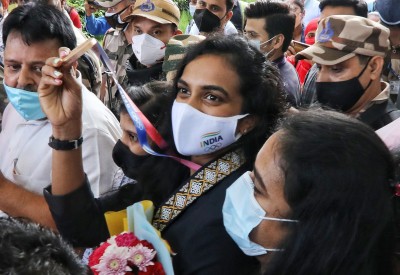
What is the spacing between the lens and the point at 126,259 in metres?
1.61

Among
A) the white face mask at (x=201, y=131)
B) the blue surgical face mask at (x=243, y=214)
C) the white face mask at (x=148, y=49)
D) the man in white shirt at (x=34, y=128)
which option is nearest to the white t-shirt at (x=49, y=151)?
the man in white shirt at (x=34, y=128)

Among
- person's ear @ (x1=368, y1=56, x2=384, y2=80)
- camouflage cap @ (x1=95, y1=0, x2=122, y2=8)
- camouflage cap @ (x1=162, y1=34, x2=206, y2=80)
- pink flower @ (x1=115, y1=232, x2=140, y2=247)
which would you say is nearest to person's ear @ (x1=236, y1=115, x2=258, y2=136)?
pink flower @ (x1=115, y1=232, x2=140, y2=247)

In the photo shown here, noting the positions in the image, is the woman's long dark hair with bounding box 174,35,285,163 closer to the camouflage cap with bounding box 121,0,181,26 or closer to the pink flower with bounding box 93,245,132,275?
the pink flower with bounding box 93,245,132,275

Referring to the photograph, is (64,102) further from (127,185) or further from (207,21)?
(207,21)

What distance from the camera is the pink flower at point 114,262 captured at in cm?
160

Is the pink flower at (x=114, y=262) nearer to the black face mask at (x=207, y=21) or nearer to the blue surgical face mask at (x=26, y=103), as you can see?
the blue surgical face mask at (x=26, y=103)

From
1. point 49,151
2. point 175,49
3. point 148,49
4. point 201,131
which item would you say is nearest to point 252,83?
point 201,131

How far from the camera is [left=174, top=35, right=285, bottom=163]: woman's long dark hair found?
1.87m

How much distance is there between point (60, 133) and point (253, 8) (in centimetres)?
254

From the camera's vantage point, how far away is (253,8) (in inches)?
160

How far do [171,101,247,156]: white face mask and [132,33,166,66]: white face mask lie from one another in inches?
70.6

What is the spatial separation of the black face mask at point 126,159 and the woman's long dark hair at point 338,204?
860 millimetres

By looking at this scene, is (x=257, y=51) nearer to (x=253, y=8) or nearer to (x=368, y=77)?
(x=368, y=77)

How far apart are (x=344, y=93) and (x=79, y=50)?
1442 mm
